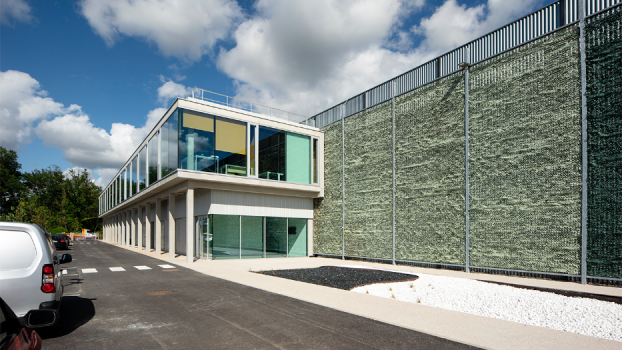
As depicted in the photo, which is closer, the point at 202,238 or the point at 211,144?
the point at 211,144

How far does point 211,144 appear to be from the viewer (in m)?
18.8

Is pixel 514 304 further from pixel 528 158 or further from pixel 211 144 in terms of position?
pixel 211 144

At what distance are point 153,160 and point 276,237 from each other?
10067mm

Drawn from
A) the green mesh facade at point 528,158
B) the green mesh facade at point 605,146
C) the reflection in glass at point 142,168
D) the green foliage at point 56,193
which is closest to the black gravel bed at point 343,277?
the green mesh facade at point 528,158

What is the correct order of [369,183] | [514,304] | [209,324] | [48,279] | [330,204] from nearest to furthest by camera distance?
[48,279]
[209,324]
[514,304]
[369,183]
[330,204]

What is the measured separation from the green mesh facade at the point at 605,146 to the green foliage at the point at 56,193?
80.4m

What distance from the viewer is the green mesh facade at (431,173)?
14781 millimetres

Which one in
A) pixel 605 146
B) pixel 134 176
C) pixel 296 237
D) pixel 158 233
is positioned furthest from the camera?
pixel 134 176

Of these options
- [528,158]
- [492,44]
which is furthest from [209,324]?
[492,44]

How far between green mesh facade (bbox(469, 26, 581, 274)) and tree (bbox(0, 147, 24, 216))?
89.7 m

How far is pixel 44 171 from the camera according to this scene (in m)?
86.5

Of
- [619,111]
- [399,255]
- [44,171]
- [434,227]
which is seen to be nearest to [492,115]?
[619,111]

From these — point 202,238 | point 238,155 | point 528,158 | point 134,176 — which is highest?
point 238,155

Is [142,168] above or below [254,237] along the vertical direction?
above
